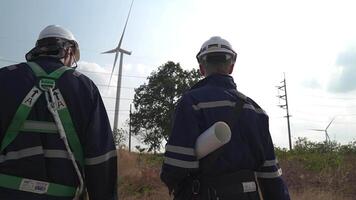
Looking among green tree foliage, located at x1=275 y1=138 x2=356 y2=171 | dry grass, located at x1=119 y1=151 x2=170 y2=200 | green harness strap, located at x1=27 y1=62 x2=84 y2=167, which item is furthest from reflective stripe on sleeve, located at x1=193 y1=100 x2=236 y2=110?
green tree foliage, located at x1=275 y1=138 x2=356 y2=171

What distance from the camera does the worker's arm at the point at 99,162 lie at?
2.95 metres

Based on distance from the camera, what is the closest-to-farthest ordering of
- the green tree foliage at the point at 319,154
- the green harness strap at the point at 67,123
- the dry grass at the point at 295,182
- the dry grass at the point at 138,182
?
1. the green harness strap at the point at 67,123
2. the dry grass at the point at 295,182
3. the dry grass at the point at 138,182
4. the green tree foliage at the point at 319,154

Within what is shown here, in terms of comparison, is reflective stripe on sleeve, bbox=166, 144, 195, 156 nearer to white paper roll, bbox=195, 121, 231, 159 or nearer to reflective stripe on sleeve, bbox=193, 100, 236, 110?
white paper roll, bbox=195, 121, 231, 159

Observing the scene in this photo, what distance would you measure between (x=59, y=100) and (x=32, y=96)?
18cm

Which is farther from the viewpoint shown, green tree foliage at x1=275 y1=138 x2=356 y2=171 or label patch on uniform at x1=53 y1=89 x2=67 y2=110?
green tree foliage at x1=275 y1=138 x2=356 y2=171

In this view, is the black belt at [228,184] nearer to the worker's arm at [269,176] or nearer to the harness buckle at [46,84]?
the worker's arm at [269,176]

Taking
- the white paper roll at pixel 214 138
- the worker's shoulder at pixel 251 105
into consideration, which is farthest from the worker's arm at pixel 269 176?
the white paper roll at pixel 214 138

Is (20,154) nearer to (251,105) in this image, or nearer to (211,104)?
(211,104)

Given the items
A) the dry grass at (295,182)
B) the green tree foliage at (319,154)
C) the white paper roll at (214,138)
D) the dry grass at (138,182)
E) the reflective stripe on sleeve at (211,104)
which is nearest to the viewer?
the white paper roll at (214,138)

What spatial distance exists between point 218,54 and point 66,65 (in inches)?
47.9

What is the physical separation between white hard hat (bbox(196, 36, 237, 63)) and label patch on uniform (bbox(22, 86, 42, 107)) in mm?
1357

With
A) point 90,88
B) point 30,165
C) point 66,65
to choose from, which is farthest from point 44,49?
point 30,165

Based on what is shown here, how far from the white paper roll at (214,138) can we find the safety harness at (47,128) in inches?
33.5

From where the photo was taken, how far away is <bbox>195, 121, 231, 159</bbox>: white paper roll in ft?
9.92
